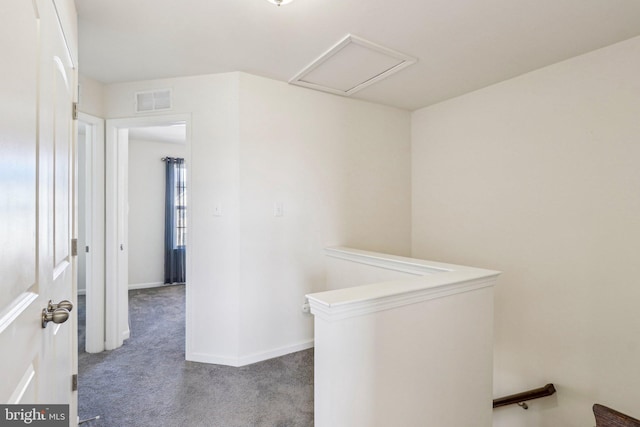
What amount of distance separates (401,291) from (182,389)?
1.79 meters

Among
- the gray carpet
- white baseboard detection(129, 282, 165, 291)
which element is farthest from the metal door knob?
white baseboard detection(129, 282, 165, 291)

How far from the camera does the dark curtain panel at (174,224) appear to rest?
5109 mm

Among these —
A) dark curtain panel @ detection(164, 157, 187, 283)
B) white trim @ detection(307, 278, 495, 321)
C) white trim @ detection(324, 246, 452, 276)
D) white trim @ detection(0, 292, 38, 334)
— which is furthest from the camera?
dark curtain panel @ detection(164, 157, 187, 283)

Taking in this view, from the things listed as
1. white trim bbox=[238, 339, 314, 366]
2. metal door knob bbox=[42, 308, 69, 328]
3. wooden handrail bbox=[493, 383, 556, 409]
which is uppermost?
metal door knob bbox=[42, 308, 69, 328]

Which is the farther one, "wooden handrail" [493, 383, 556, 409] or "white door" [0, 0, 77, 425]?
"wooden handrail" [493, 383, 556, 409]

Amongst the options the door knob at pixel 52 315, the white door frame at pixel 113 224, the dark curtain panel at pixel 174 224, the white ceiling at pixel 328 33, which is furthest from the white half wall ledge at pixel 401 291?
the dark curtain panel at pixel 174 224

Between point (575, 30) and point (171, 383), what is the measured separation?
3.66 m

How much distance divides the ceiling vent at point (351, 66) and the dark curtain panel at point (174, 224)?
11.1ft

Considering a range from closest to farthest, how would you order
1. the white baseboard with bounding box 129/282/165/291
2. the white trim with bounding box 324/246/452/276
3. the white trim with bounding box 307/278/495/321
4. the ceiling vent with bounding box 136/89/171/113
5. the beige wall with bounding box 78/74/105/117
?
the white trim with bounding box 307/278/495/321, the white trim with bounding box 324/246/452/276, the beige wall with bounding box 78/74/105/117, the ceiling vent with bounding box 136/89/171/113, the white baseboard with bounding box 129/282/165/291

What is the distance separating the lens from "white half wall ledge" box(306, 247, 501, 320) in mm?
1266

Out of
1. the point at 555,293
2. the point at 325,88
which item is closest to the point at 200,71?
the point at 325,88

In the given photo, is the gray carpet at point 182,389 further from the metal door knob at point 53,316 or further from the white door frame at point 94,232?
the metal door knob at point 53,316

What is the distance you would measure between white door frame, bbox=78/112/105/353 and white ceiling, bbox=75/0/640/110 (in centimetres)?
57

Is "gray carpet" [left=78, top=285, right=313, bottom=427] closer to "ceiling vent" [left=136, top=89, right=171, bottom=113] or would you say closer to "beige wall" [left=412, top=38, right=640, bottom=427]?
"beige wall" [left=412, top=38, right=640, bottom=427]
